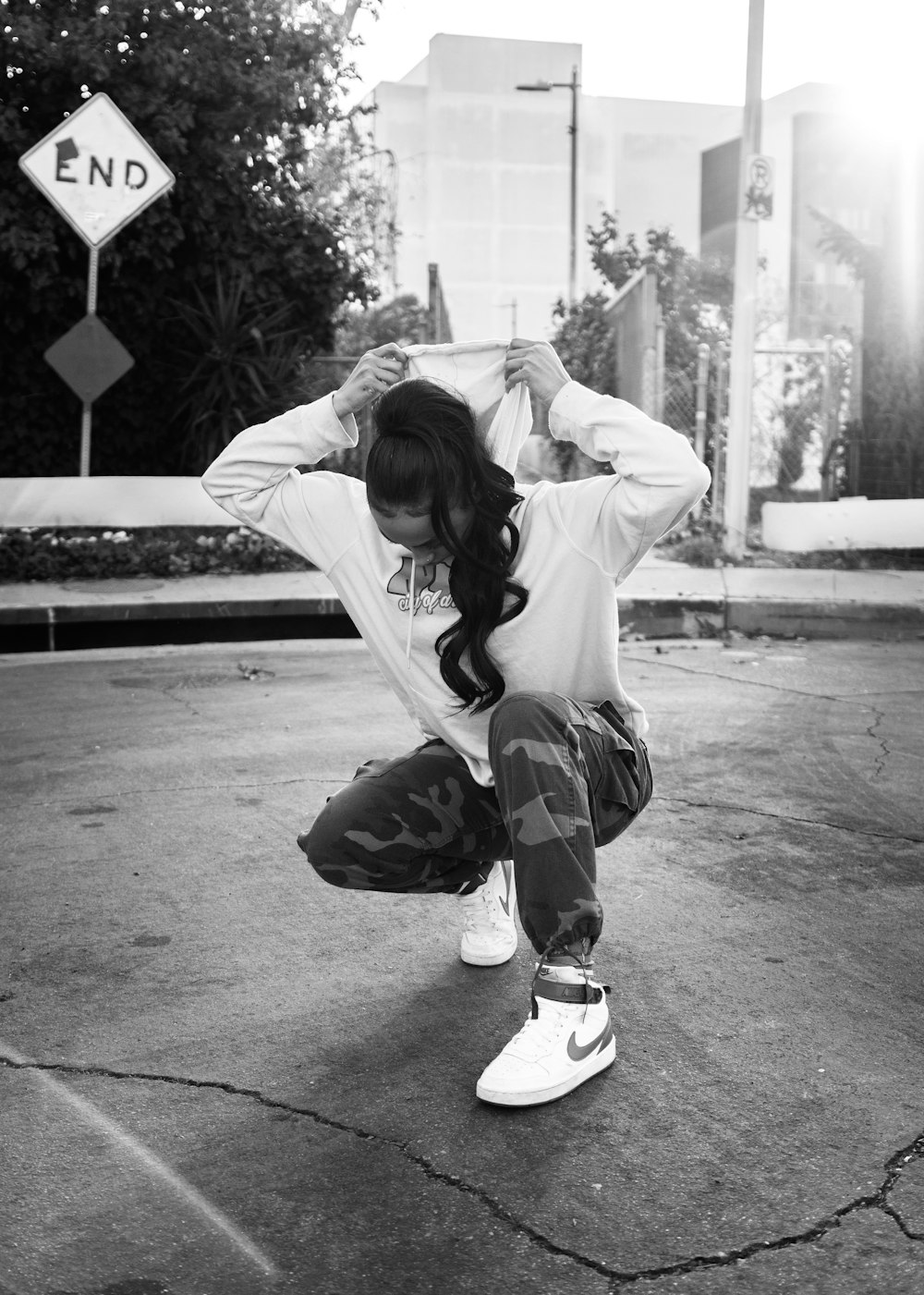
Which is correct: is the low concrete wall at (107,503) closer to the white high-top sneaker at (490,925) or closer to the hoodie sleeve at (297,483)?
the hoodie sleeve at (297,483)

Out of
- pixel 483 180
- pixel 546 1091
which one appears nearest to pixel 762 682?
pixel 546 1091

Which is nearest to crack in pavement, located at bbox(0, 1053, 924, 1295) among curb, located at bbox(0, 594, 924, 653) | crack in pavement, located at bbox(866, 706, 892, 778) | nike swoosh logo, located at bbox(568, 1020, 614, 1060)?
nike swoosh logo, located at bbox(568, 1020, 614, 1060)

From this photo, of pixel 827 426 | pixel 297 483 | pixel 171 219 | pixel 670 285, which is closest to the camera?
pixel 297 483

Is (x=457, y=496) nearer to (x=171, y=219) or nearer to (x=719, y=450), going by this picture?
(x=171, y=219)

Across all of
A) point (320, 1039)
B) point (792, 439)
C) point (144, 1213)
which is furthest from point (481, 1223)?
point (792, 439)

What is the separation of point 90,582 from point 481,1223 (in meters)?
7.80

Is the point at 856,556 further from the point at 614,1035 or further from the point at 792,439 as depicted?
the point at 614,1035

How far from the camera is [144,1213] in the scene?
79.4 inches

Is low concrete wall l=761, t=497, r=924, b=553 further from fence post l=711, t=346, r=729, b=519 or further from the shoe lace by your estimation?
the shoe lace

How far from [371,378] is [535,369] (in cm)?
33

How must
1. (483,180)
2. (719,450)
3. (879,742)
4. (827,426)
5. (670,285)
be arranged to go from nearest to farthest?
1. (879,742)
2. (827,426)
3. (719,450)
4. (670,285)
5. (483,180)

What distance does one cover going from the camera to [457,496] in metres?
2.50

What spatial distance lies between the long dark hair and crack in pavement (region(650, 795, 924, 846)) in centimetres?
182

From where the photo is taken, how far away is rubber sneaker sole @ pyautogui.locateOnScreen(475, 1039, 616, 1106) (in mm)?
2350
